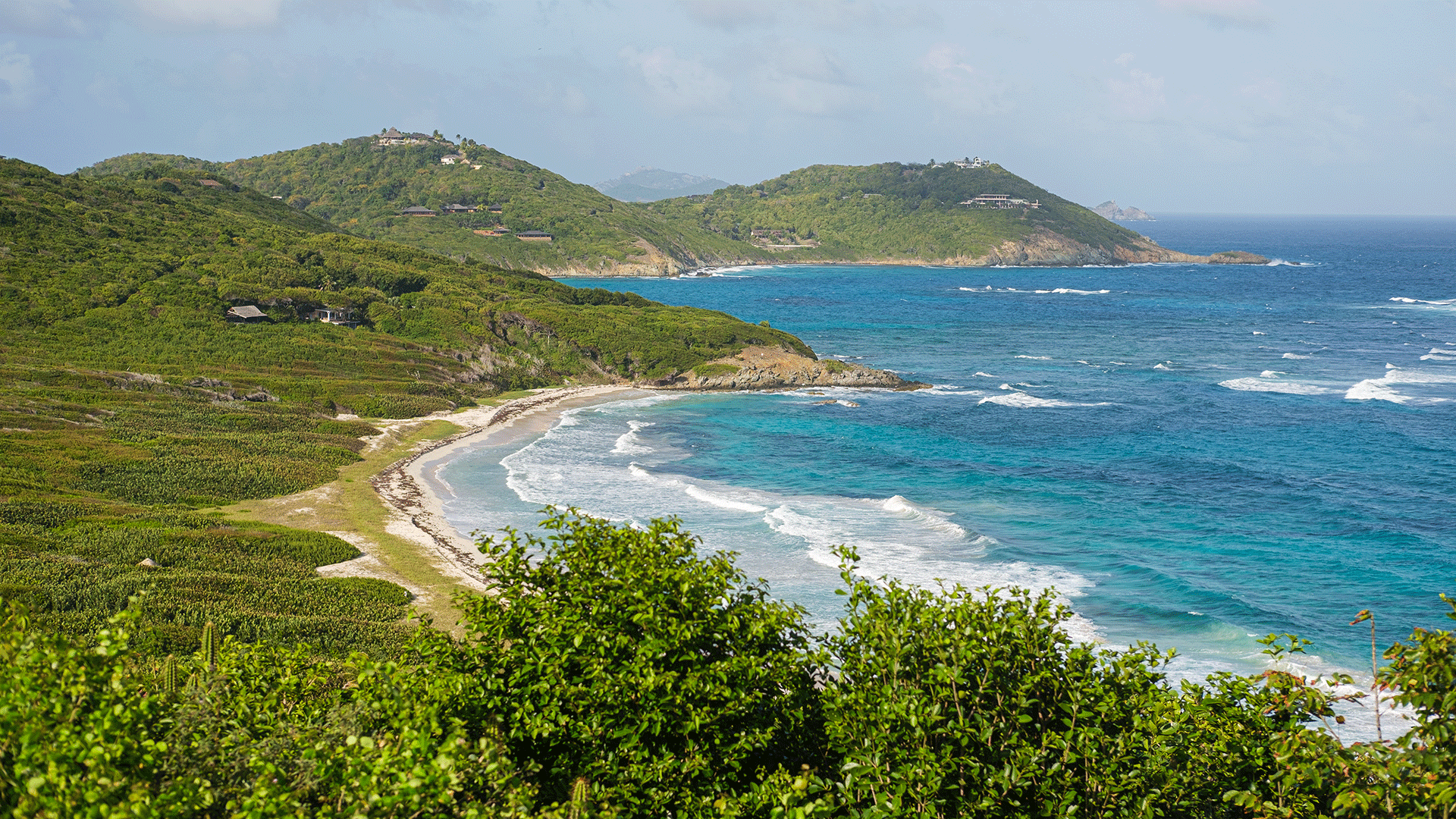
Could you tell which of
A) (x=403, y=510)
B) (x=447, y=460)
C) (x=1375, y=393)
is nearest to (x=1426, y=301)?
(x=1375, y=393)

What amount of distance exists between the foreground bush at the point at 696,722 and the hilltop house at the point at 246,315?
75.2 metres

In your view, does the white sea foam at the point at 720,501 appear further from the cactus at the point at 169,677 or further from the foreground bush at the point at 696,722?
the cactus at the point at 169,677

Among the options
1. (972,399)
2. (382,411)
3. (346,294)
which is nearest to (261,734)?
(382,411)

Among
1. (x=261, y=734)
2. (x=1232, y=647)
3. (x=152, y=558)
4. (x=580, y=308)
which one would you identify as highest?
(x=580, y=308)

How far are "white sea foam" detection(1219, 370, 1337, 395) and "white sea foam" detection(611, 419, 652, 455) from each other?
5436 centimetres

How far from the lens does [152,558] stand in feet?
108

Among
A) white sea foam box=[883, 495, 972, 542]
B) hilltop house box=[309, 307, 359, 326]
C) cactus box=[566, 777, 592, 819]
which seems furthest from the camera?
hilltop house box=[309, 307, 359, 326]

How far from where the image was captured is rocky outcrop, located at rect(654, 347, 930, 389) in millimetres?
89500

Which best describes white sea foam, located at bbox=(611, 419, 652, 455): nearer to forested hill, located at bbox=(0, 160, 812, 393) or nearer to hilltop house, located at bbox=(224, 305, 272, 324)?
forested hill, located at bbox=(0, 160, 812, 393)

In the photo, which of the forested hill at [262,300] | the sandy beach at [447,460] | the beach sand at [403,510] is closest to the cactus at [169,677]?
the sandy beach at [447,460]

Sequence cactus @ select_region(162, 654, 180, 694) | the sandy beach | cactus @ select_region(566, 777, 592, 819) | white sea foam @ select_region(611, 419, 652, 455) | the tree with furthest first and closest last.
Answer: white sea foam @ select_region(611, 419, 652, 455) < the sandy beach < cactus @ select_region(162, 654, 180, 694) < the tree < cactus @ select_region(566, 777, 592, 819)

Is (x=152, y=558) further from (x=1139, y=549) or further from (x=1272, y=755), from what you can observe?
(x=1139, y=549)

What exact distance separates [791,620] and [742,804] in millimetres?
3735

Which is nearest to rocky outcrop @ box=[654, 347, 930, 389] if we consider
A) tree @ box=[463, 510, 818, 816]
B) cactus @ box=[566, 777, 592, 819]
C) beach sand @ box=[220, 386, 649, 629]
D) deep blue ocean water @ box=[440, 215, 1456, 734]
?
deep blue ocean water @ box=[440, 215, 1456, 734]
